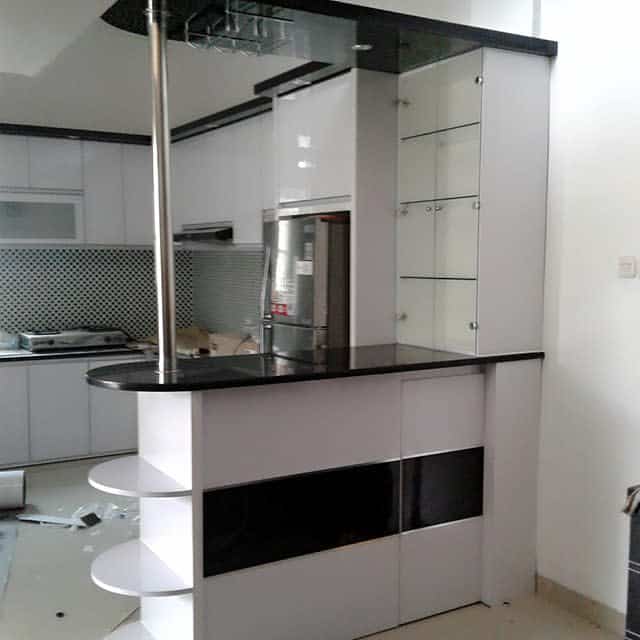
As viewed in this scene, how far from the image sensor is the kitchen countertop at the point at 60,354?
4918 millimetres

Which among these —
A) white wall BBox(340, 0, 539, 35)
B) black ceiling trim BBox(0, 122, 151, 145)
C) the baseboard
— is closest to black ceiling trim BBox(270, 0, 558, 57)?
white wall BBox(340, 0, 539, 35)

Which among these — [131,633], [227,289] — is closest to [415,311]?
[131,633]

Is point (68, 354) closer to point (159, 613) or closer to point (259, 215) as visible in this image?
point (259, 215)

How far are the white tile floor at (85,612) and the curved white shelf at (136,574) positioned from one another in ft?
1.19

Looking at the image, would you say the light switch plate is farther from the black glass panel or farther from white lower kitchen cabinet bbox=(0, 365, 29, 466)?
white lower kitchen cabinet bbox=(0, 365, 29, 466)

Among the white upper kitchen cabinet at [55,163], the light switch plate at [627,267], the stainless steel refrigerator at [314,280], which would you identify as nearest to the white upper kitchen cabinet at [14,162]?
the white upper kitchen cabinet at [55,163]

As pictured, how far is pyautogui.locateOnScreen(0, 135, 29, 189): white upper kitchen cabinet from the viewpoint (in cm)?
509

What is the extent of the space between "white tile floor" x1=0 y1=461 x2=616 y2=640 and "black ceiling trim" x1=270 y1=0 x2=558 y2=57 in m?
2.25

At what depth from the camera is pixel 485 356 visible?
307 cm

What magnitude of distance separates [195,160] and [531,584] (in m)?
3.50

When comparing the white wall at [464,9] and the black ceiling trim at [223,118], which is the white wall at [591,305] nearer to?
the white wall at [464,9]

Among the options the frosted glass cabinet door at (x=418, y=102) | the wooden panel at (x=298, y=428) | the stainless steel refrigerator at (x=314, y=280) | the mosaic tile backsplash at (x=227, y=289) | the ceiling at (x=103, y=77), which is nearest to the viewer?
the wooden panel at (x=298, y=428)

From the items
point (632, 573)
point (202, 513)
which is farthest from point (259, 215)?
point (632, 573)

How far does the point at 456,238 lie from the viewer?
320 cm
